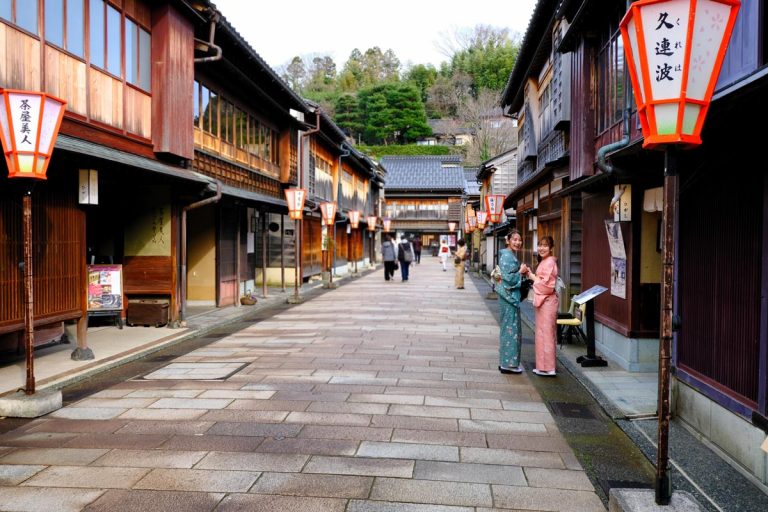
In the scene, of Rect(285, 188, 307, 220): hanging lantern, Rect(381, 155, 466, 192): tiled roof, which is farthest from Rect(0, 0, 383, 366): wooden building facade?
Rect(381, 155, 466, 192): tiled roof

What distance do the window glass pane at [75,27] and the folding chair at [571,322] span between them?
9698 mm

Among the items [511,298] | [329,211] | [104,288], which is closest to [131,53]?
[104,288]

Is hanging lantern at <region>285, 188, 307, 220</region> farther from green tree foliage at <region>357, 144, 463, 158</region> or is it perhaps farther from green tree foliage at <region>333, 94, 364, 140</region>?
green tree foliage at <region>333, 94, 364, 140</region>

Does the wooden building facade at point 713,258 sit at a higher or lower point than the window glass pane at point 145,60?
lower

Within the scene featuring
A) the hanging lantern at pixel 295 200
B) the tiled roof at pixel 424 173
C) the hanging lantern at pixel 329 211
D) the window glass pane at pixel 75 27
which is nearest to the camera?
the window glass pane at pixel 75 27

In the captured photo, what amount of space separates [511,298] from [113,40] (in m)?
8.87

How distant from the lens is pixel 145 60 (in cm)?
1237

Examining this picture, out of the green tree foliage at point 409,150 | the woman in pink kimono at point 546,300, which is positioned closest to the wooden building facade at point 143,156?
the woman in pink kimono at point 546,300

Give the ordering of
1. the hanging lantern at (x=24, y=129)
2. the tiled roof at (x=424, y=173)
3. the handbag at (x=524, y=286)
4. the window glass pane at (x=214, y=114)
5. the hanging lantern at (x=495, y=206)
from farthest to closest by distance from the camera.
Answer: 1. the tiled roof at (x=424, y=173)
2. the hanging lantern at (x=495, y=206)
3. the window glass pane at (x=214, y=114)
4. the handbag at (x=524, y=286)
5. the hanging lantern at (x=24, y=129)

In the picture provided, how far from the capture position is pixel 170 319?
13.1 metres

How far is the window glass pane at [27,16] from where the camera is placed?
28.4 ft

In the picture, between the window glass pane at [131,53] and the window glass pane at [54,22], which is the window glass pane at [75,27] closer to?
the window glass pane at [54,22]

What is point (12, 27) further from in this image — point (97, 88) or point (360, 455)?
point (360, 455)

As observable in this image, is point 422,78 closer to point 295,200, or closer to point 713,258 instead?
point 295,200
